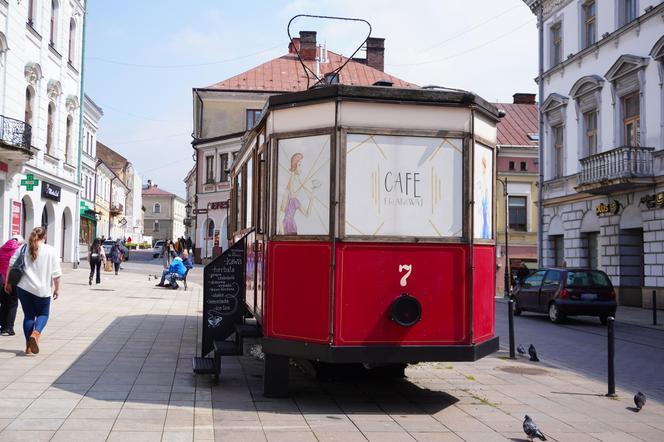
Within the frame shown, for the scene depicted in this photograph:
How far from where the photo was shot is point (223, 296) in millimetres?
9359

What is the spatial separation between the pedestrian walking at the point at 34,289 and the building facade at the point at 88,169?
1522 inches

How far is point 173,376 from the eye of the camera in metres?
8.81

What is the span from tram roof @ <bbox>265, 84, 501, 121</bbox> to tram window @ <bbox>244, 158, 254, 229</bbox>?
2003mm

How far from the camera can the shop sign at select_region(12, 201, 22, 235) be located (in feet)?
87.0

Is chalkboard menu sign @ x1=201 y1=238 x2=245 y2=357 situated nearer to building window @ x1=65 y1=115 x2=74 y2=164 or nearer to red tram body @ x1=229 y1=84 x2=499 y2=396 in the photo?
red tram body @ x1=229 y1=84 x2=499 y2=396

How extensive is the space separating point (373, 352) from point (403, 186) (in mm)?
1658

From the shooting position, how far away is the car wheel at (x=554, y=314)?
1928 centimetres

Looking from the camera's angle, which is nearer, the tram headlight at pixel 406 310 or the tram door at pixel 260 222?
the tram headlight at pixel 406 310

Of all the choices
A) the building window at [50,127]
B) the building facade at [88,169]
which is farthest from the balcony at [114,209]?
the building window at [50,127]

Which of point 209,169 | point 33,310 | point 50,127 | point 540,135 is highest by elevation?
point 209,169

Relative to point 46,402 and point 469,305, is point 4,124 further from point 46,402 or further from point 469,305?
point 469,305

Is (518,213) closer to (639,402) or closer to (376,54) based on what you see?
(376,54)

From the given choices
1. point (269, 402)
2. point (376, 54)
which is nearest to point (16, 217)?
point (269, 402)

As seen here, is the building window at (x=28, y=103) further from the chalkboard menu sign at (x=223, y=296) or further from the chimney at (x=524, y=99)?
the chimney at (x=524, y=99)
